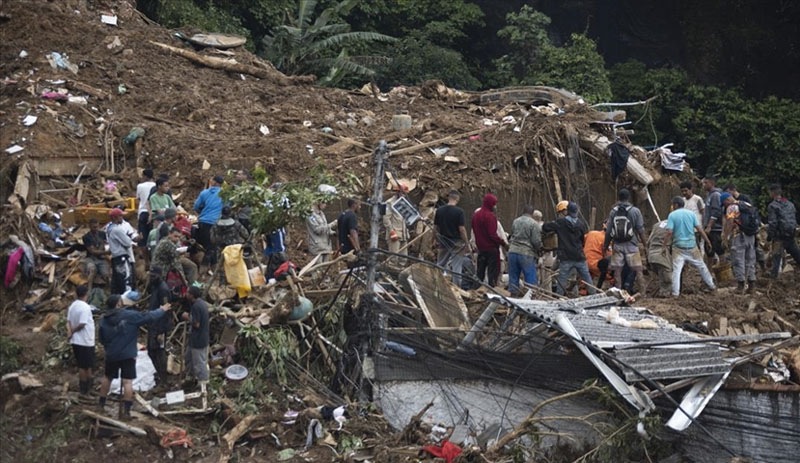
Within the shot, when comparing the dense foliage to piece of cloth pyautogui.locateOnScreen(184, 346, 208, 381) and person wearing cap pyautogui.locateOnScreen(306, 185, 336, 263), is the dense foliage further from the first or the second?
piece of cloth pyautogui.locateOnScreen(184, 346, 208, 381)

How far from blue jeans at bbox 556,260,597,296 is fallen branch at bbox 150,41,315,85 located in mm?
7720

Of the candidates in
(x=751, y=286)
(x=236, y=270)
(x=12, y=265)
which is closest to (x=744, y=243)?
(x=751, y=286)

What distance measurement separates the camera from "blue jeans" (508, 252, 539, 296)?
15016 mm

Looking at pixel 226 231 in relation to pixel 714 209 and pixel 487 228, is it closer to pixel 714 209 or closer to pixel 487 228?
pixel 487 228

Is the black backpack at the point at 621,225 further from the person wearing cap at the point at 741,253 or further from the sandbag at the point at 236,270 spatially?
the sandbag at the point at 236,270

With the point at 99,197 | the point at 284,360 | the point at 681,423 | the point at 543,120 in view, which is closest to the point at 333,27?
→ the point at 543,120

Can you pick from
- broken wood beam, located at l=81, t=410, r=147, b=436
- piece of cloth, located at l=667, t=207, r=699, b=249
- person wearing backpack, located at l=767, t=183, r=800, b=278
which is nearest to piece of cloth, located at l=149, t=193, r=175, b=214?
broken wood beam, located at l=81, t=410, r=147, b=436

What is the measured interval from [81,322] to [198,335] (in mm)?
1234

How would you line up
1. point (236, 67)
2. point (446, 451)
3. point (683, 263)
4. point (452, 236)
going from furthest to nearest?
point (236, 67), point (683, 263), point (452, 236), point (446, 451)

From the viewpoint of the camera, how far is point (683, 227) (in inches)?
605

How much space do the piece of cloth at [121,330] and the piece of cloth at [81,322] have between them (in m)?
0.23

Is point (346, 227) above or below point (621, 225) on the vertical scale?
below

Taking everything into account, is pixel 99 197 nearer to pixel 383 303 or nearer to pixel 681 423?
pixel 383 303

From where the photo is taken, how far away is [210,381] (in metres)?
13.0
